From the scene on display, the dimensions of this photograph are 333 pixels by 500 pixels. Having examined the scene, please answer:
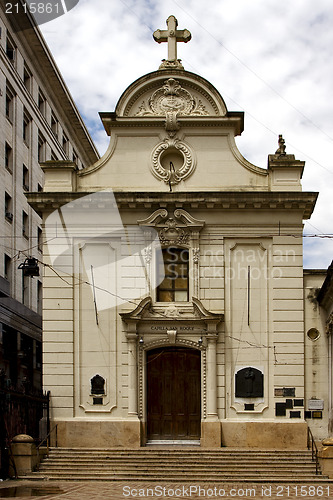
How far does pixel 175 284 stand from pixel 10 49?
72.1 ft

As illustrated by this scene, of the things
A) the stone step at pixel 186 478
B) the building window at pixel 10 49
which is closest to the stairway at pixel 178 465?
the stone step at pixel 186 478

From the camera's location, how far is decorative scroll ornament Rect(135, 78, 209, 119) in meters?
30.5

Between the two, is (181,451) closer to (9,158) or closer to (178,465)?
(178,465)

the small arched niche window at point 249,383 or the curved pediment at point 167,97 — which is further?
the curved pediment at point 167,97

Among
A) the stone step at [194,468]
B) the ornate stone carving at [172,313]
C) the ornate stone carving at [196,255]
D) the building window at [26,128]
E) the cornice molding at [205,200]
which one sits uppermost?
the building window at [26,128]

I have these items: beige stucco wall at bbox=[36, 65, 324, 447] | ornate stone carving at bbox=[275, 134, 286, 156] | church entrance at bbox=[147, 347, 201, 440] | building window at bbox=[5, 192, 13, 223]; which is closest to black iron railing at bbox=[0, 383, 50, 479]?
beige stucco wall at bbox=[36, 65, 324, 447]

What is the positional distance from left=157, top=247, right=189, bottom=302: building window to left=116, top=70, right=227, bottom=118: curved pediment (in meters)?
5.20

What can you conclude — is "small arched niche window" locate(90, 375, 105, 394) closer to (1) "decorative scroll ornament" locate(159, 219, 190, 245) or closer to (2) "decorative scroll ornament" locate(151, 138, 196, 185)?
(1) "decorative scroll ornament" locate(159, 219, 190, 245)

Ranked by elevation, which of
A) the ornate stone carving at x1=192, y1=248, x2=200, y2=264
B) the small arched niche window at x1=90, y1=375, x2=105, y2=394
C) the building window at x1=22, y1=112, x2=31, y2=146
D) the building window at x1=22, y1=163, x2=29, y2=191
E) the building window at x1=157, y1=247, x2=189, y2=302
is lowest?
the small arched niche window at x1=90, y1=375, x2=105, y2=394

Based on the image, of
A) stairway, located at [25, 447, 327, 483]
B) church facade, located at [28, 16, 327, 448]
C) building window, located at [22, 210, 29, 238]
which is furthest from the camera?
building window, located at [22, 210, 29, 238]

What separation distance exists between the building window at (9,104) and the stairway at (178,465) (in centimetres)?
2282

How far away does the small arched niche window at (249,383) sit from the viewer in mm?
28750

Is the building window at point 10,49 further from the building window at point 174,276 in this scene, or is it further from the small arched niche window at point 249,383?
the small arched niche window at point 249,383

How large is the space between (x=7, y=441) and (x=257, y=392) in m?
8.72
